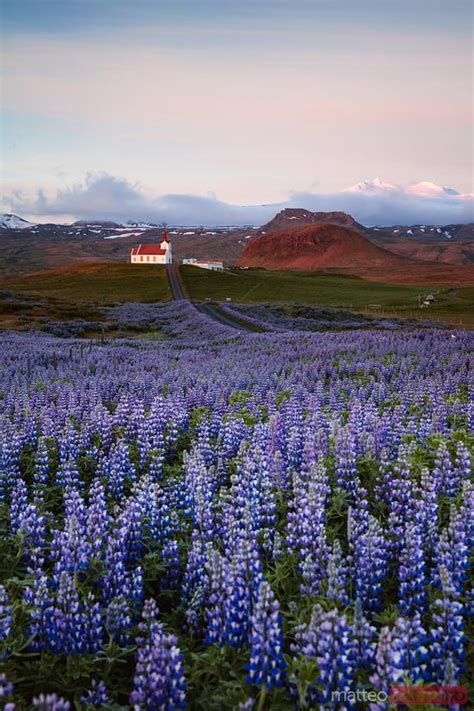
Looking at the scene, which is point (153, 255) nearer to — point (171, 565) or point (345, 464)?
point (345, 464)

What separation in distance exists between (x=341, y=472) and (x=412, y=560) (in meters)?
2.09

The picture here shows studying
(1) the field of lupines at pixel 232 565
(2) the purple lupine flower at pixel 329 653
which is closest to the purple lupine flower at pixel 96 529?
(1) the field of lupines at pixel 232 565

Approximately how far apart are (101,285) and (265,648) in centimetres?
12218

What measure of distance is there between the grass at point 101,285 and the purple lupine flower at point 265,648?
92193mm

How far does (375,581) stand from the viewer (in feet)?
16.1

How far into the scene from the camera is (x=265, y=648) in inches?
144

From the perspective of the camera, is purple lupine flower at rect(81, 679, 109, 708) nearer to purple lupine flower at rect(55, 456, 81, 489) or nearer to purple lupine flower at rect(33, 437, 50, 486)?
purple lupine flower at rect(55, 456, 81, 489)

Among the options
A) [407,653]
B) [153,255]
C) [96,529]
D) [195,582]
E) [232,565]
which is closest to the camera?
[407,653]

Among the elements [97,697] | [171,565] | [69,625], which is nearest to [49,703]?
[97,697]

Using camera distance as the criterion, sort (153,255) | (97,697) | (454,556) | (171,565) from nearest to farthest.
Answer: (97,697)
(454,556)
(171,565)
(153,255)

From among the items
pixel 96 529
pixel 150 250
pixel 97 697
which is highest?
pixel 150 250

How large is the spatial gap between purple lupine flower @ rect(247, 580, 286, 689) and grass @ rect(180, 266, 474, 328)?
229ft

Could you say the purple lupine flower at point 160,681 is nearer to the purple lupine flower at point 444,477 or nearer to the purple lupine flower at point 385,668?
the purple lupine flower at point 385,668

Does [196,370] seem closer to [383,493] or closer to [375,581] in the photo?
[383,493]
